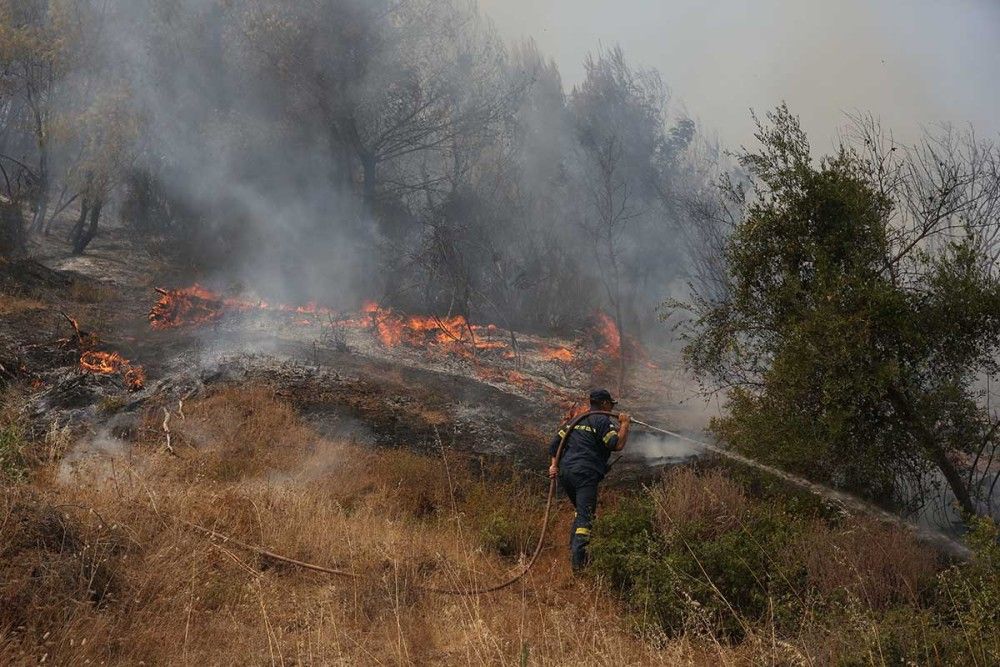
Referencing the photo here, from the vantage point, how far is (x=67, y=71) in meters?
16.8

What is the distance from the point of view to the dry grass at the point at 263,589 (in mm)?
4066

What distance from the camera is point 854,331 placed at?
682 cm

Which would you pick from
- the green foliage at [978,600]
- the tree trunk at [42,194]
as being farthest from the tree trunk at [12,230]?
the green foliage at [978,600]

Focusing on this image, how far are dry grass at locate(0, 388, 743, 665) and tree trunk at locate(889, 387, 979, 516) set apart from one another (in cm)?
372

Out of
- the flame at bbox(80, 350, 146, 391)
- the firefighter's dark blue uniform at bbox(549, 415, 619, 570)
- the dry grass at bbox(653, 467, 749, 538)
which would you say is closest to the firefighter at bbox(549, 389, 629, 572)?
the firefighter's dark blue uniform at bbox(549, 415, 619, 570)

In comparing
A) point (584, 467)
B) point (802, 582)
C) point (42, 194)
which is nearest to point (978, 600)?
point (802, 582)

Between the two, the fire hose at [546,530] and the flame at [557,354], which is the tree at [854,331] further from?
the flame at [557,354]

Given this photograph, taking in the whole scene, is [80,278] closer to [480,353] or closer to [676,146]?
[480,353]

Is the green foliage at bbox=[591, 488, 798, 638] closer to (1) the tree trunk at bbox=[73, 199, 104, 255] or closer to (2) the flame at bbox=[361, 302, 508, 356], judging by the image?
(2) the flame at bbox=[361, 302, 508, 356]

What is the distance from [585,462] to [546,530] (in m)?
1.19

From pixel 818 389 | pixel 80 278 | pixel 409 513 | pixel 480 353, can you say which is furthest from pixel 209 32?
pixel 818 389

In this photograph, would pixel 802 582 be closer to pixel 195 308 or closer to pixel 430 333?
pixel 430 333

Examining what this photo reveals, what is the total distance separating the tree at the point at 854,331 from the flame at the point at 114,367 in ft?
30.6

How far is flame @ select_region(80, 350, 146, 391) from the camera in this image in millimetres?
11719
